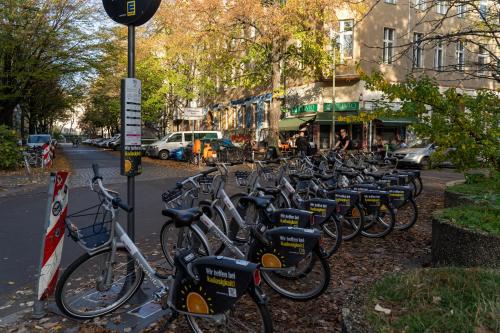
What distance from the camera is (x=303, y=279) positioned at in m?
4.36

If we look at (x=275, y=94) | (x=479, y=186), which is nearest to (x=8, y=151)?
(x=275, y=94)

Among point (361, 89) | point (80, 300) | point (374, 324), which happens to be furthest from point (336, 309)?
point (361, 89)

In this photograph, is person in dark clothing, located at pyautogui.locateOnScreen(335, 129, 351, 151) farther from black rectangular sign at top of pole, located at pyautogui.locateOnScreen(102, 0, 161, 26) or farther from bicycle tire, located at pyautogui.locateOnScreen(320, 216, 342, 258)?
black rectangular sign at top of pole, located at pyautogui.locateOnScreen(102, 0, 161, 26)

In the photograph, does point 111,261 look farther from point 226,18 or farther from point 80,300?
point 226,18

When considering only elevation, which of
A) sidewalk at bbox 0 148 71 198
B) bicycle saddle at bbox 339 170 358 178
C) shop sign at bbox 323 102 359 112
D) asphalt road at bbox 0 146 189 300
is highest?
shop sign at bbox 323 102 359 112

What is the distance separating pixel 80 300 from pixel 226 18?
18352 mm

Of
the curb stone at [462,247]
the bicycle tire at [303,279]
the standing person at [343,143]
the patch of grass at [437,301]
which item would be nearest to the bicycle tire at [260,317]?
the patch of grass at [437,301]

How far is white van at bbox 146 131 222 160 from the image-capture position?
29094mm

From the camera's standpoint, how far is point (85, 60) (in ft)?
74.8

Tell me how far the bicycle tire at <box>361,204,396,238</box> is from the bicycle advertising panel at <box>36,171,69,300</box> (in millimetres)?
4051

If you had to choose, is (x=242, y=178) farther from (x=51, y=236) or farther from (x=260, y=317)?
(x=260, y=317)

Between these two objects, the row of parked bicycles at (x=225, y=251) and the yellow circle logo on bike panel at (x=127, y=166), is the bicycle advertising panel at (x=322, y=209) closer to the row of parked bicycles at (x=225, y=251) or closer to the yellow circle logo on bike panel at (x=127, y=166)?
the row of parked bicycles at (x=225, y=251)

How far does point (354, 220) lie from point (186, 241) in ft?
8.79

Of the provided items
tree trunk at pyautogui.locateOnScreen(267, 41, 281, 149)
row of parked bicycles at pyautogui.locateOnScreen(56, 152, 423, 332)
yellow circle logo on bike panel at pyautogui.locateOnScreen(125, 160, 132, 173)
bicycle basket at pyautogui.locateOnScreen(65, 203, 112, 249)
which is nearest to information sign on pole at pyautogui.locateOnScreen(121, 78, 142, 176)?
yellow circle logo on bike panel at pyautogui.locateOnScreen(125, 160, 132, 173)
